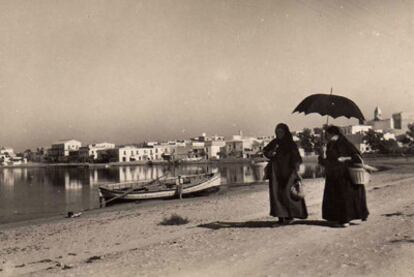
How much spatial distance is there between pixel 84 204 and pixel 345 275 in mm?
29414

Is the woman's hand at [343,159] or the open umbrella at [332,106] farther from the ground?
the open umbrella at [332,106]

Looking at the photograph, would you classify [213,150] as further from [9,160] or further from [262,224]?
[262,224]

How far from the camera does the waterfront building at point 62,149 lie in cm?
16207

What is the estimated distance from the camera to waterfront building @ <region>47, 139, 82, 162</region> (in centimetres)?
16207

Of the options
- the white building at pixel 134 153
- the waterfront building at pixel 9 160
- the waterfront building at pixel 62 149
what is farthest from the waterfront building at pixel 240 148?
the waterfront building at pixel 9 160

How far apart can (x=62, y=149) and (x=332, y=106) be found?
552 feet

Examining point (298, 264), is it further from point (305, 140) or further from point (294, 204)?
point (305, 140)

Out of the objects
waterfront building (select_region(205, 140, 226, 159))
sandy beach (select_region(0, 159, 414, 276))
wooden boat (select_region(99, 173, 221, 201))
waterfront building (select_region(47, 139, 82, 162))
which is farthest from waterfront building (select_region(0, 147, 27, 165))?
sandy beach (select_region(0, 159, 414, 276))

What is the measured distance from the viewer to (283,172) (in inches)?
311

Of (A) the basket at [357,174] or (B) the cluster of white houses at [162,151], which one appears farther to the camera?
(B) the cluster of white houses at [162,151]

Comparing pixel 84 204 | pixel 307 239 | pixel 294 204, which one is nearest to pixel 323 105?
pixel 294 204

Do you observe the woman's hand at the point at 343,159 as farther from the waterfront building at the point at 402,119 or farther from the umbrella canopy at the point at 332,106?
the waterfront building at the point at 402,119

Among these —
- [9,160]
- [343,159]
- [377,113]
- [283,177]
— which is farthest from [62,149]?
[343,159]

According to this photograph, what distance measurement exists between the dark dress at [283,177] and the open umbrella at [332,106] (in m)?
0.76
